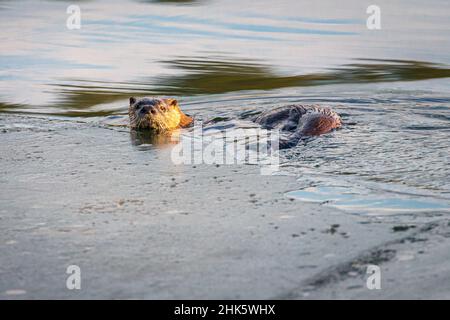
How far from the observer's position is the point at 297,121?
24.9 ft

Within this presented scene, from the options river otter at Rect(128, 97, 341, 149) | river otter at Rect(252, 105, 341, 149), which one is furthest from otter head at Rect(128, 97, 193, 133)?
river otter at Rect(252, 105, 341, 149)

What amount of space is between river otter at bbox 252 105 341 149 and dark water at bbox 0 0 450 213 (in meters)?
0.17

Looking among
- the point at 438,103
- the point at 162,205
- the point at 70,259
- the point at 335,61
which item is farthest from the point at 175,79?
the point at 70,259

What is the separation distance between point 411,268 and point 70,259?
1.54 meters

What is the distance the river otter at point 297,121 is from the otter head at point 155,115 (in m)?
0.81

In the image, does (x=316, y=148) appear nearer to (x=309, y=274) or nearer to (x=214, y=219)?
(x=214, y=219)

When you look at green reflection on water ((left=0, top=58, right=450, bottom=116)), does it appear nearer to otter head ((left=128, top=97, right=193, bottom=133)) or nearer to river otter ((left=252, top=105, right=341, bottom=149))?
otter head ((left=128, top=97, right=193, bottom=133))

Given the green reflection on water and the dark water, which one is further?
the green reflection on water

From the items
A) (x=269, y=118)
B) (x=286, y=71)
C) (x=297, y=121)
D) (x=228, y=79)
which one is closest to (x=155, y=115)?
(x=269, y=118)

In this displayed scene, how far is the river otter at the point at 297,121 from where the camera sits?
6.91 m

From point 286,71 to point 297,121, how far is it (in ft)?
10.1

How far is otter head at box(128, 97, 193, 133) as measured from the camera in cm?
755

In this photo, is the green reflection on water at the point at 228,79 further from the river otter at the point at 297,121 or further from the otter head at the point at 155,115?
the river otter at the point at 297,121

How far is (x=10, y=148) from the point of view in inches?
253
